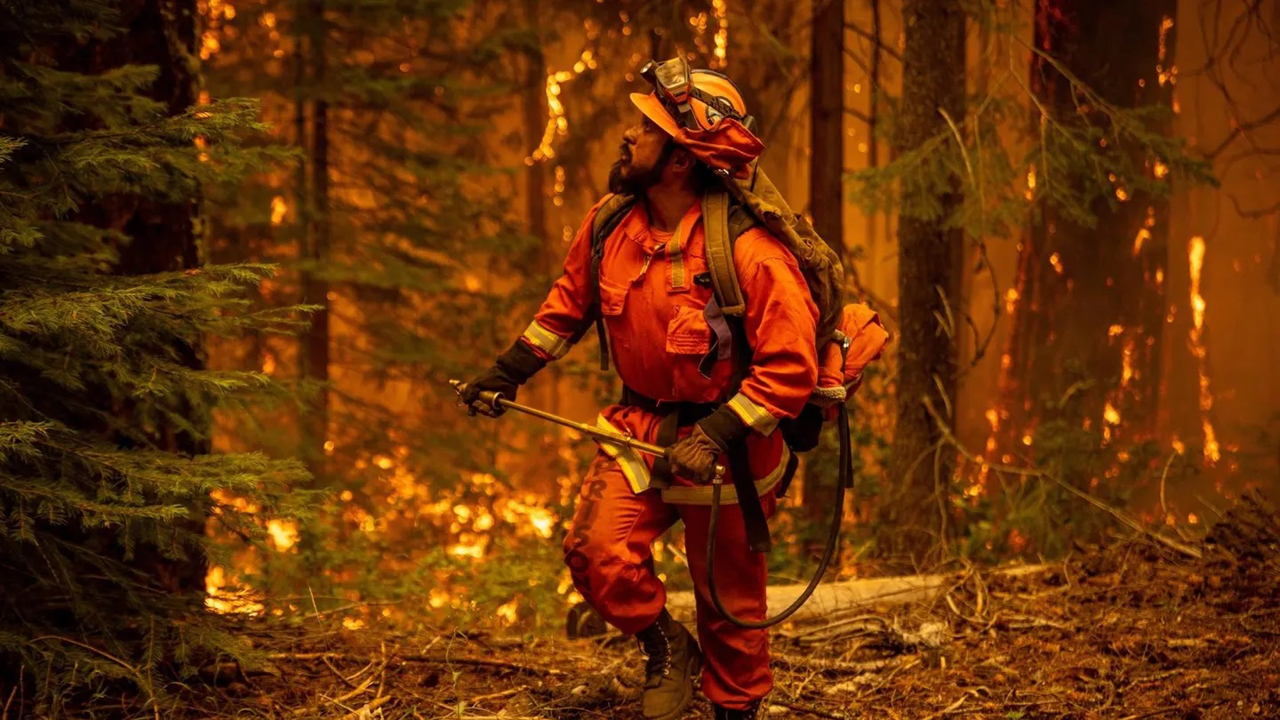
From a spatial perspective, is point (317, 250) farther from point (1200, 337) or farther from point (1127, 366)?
point (1200, 337)

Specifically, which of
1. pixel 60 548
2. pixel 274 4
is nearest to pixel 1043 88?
pixel 274 4

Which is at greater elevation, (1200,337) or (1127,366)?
(1200,337)

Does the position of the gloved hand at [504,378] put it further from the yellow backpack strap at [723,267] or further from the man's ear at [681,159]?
the man's ear at [681,159]

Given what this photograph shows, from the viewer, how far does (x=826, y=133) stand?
1061 cm

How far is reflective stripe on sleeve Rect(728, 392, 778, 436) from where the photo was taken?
12.8ft

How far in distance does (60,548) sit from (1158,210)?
8.59 m

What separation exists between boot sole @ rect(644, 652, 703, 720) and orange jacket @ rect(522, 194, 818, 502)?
919 mm

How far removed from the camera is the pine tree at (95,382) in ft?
13.1

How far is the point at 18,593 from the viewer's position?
439 cm

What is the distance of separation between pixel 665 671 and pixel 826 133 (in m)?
7.15

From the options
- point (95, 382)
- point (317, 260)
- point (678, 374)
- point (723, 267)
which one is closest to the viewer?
point (723, 267)

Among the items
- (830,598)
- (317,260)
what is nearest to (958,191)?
(830,598)

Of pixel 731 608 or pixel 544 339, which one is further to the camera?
pixel 544 339

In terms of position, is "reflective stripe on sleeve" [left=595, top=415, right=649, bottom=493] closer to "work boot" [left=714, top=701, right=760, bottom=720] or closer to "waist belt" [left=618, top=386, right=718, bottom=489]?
"waist belt" [left=618, top=386, right=718, bottom=489]
